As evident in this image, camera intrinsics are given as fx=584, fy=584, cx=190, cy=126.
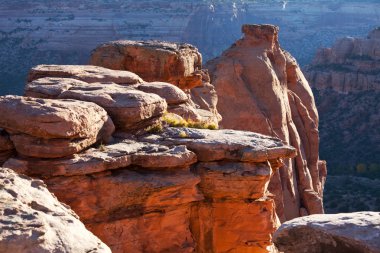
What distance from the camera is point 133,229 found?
44.3 ft

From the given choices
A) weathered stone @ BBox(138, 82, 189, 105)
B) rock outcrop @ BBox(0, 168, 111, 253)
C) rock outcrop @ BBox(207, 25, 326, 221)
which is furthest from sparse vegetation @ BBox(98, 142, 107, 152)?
rock outcrop @ BBox(207, 25, 326, 221)

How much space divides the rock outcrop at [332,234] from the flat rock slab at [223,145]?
7.01 meters

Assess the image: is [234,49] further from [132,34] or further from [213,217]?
[132,34]

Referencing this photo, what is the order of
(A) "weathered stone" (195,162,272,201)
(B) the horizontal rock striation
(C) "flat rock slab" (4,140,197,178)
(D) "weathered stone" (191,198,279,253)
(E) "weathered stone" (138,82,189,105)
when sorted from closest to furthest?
(C) "flat rock slab" (4,140,197,178) < (A) "weathered stone" (195,162,272,201) < (D) "weathered stone" (191,198,279,253) < (E) "weathered stone" (138,82,189,105) < (B) the horizontal rock striation

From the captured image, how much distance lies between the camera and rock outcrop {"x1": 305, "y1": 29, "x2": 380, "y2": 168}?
193 feet

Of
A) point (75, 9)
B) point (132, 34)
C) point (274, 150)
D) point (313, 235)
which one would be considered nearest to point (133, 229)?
point (274, 150)

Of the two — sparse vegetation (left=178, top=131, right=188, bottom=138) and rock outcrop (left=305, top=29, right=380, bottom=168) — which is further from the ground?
sparse vegetation (left=178, top=131, right=188, bottom=138)

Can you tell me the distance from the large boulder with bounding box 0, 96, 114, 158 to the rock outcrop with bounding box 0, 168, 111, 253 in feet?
15.2

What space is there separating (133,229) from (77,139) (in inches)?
98.4

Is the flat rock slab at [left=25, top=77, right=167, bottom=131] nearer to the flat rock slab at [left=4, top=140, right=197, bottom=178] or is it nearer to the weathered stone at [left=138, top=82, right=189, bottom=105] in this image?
the flat rock slab at [left=4, top=140, right=197, bottom=178]

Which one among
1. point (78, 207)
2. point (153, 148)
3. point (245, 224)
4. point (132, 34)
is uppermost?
point (153, 148)

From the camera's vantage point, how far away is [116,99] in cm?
1460

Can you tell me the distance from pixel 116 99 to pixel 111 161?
218cm

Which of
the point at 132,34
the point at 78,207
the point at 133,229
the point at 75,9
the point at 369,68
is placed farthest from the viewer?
the point at 75,9
